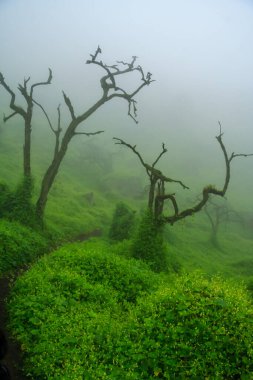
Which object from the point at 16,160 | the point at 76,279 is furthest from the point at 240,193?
the point at 76,279

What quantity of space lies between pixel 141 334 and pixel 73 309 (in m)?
3.48

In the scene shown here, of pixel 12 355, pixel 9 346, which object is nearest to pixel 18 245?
pixel 9 346

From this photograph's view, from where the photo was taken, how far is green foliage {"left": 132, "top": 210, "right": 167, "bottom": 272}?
76.7 feet

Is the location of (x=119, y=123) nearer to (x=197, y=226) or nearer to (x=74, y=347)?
(x=197, y=226)

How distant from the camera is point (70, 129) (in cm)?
2855

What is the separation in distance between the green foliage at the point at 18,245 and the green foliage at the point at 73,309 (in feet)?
5.13

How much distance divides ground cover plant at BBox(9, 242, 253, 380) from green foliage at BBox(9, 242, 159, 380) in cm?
3

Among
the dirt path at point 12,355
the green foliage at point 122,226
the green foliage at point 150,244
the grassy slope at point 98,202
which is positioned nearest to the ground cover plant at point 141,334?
the dirt path at point 12,355

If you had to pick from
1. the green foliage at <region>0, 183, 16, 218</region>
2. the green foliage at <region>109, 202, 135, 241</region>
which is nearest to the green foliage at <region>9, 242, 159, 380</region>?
the green foliage at <region>0, 183, 16, 218</region>

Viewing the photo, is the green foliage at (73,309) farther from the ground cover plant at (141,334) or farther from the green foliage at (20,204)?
the green foliage at (20,204)

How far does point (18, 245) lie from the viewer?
20.7m

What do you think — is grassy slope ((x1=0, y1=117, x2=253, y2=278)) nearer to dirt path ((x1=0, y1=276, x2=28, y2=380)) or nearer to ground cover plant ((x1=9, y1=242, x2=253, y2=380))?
ground cover plant ((x1=9, y1=242, x2=253, y2=380))

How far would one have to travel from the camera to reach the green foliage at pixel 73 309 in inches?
429

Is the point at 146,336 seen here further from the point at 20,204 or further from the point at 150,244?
the point at 20,204
